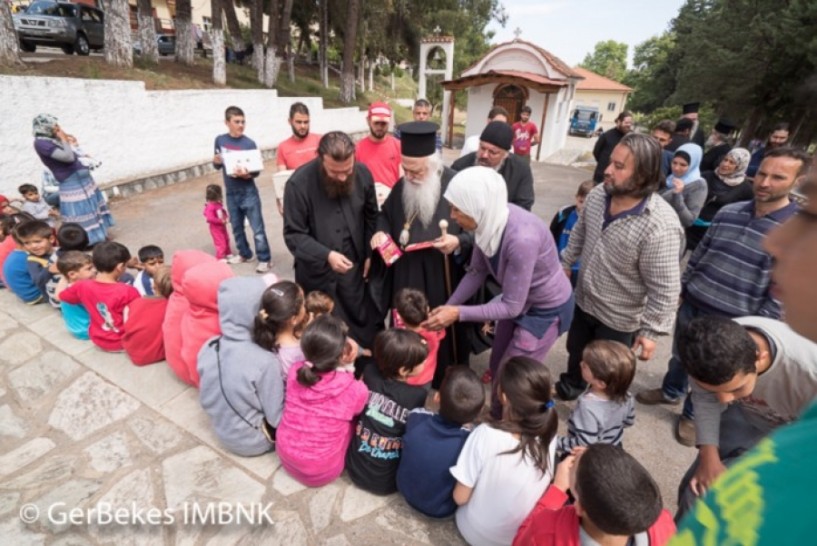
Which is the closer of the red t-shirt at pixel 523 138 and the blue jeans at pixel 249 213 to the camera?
the blue jeans at pixel 249 213

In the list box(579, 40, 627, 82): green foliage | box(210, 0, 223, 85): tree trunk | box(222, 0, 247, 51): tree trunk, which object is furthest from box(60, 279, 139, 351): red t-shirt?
box(579, 40, 627, 82): green foliage

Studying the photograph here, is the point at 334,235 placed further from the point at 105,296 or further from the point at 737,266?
the point at 737,266

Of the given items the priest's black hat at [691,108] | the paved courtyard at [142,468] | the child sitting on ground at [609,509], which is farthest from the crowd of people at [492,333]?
the priest's black hat at [691,108]

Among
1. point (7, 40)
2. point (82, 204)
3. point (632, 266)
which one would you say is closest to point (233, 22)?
point (7, 40)

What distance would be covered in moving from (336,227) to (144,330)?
163 cm

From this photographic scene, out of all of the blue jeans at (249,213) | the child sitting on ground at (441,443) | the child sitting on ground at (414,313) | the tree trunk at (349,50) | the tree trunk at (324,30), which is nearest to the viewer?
the child sitting on ground at (441,443)

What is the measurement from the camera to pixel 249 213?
527cm

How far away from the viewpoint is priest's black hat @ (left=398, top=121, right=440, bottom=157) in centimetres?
286

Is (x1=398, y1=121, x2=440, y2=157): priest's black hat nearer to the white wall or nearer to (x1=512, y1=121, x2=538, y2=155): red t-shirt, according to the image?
the white wall

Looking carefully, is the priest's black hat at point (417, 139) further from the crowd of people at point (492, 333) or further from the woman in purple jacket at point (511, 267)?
the woman in purple jacket at point (511, 267)

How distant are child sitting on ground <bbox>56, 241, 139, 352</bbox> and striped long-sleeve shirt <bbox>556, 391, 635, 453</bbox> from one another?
326 cm

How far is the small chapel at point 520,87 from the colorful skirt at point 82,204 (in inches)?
610

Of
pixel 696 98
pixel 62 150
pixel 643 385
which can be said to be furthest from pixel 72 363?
pixel 696 98

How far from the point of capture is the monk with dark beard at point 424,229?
9.48ft
